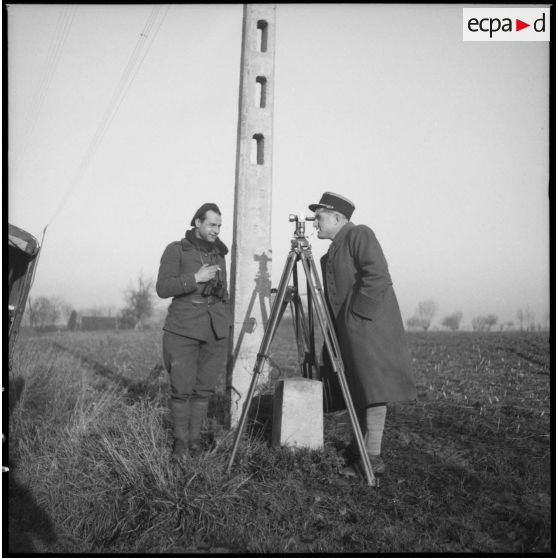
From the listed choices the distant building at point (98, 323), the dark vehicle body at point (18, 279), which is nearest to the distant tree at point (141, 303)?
the distant building at point (98, 323)

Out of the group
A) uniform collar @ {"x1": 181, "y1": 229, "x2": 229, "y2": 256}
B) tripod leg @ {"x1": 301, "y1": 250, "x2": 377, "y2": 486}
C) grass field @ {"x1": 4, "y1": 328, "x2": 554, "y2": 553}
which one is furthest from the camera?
uniform collar @ {"x1": 181, "y1": 229, "x2": 229, "y2": 256}

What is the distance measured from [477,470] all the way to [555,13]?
3150 mm

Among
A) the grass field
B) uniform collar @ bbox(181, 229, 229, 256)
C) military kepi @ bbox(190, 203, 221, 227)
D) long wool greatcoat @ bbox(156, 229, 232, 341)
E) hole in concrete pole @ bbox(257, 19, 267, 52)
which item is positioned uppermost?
hole in concrete pole @ bbox(257, 19, 267, 52)

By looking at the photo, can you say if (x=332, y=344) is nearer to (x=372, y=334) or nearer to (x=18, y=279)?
(x=372, y=334)

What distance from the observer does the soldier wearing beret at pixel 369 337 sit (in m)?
3.57

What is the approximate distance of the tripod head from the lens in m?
3.85

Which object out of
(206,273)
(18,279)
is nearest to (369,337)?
(206,273)

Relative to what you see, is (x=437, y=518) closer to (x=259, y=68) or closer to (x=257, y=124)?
(x=257, y=124)

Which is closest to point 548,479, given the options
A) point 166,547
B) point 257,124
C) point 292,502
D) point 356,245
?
point 292,502

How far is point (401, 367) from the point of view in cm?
361

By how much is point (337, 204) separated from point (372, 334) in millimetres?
1115

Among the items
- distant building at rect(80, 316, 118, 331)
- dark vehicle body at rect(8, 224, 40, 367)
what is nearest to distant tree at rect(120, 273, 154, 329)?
distant building at rect(80, 316, 118, 331)

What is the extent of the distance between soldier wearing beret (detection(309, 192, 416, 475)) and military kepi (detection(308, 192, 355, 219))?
24 cm

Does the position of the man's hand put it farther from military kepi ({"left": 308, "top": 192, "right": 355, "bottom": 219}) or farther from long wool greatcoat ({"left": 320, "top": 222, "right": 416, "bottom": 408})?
long wool greatcoat ({"left": 320, "top": 222, "right": 416, "bottom": 408})
